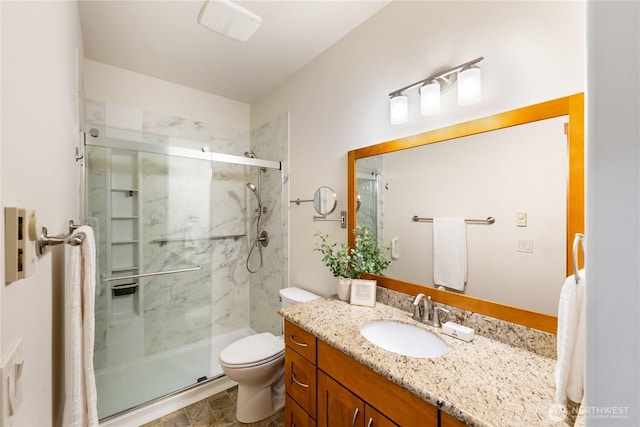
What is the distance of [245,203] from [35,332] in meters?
2.24

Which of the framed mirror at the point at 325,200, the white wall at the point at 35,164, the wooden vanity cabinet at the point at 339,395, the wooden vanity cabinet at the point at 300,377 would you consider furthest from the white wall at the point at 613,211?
the framed mirror at the point at 325,200

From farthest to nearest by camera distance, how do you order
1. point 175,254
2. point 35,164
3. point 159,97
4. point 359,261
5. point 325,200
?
1. point 159,97
2. point 175,254
3. point 325,200
4. point 359,261
5. point 35,164

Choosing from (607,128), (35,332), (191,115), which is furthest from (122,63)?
(607,128)

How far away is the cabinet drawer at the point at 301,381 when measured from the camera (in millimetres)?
1294

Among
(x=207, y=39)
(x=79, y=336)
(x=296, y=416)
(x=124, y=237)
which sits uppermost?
(x=207, y=39)

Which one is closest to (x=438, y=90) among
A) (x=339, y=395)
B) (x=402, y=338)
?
(x=402, y=338)

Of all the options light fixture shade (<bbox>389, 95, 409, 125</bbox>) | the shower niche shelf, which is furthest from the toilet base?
light fixture shade (<bbox>389, 95, 409, 125</bbox>)

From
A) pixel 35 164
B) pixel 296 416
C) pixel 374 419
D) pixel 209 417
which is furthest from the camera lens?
pixel 209 417

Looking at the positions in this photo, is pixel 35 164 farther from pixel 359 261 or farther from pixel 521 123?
pixel 521 123

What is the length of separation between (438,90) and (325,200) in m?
1.00

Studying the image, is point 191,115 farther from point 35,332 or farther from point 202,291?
point 35,332

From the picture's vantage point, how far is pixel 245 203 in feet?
9.32

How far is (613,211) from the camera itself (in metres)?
0.28

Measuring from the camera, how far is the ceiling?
1.60 meters
